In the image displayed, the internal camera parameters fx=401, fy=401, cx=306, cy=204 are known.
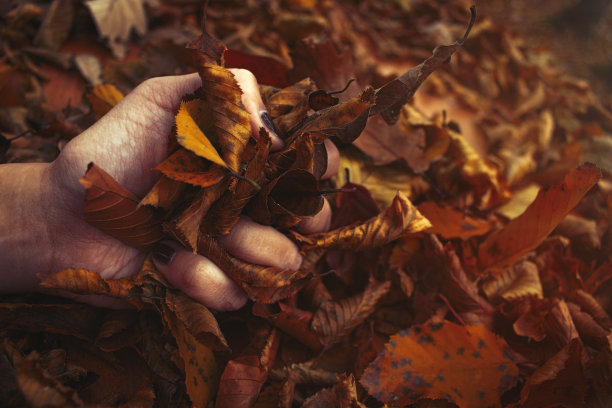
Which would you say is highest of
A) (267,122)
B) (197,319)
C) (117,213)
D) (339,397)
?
(267,122)

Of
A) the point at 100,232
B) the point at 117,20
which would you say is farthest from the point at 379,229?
the point at 117,20

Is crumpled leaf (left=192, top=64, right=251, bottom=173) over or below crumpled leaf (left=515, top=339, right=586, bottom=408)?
over

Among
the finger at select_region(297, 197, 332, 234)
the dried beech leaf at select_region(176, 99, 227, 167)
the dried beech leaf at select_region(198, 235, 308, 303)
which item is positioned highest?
the dried beech leaf at select_region(176, 99, 227, 167)

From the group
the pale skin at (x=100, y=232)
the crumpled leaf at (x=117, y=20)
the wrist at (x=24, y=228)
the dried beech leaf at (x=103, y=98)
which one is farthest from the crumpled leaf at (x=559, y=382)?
the crumpled leaf at (x=117, y=20)

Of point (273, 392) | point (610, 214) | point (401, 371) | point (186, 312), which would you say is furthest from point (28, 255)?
point (610, 214)

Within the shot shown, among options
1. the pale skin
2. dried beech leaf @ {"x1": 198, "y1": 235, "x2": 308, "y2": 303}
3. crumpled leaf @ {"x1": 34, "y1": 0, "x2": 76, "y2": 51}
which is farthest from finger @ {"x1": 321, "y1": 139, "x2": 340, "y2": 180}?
crumpled leaf @ {"x1": 34, "y1": 0, "x2": 76, "y2": 51}

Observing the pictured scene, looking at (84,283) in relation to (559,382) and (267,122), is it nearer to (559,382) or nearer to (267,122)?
(267,122)

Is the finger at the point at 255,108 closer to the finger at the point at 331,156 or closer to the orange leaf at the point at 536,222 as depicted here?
the finger at the point at 331,156

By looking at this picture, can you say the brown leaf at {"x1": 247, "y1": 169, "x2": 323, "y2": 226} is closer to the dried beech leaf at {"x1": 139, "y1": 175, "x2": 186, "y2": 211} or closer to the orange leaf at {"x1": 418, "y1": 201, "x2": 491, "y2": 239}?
the dried beech leaf at {"x1": 139, "y1": 175, "x2": 186, "y2": 211}
